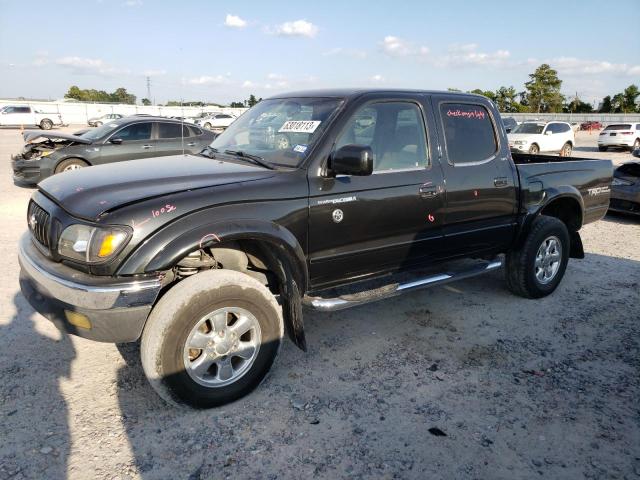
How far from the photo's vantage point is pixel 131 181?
3.07 meters

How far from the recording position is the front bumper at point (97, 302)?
2.65 metres

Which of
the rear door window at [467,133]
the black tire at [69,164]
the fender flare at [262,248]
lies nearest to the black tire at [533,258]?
the rear door window at [467,133]

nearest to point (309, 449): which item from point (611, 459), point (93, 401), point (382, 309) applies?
point (93, 401)

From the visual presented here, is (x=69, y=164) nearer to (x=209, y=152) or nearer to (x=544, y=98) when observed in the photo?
(x=209, y=152)

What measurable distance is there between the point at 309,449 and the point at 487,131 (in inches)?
125

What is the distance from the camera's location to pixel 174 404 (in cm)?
293

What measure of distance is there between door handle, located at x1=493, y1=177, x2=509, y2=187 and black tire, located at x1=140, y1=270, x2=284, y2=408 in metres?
2.40

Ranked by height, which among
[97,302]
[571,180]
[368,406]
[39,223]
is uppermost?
[571,180]

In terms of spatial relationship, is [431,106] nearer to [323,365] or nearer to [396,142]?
[396,142]

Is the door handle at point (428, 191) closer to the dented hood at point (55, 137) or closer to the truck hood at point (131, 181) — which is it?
the truck hood at point (131, 181)

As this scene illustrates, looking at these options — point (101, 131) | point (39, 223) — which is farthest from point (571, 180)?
point (101, 131)

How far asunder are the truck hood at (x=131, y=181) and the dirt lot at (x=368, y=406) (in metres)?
1.23

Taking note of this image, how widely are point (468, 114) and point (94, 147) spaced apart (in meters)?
8.15

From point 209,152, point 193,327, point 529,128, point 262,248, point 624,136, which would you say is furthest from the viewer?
point 624,136
